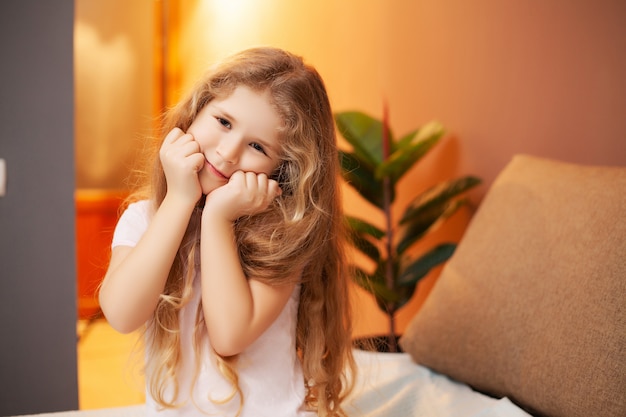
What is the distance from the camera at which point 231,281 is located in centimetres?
101

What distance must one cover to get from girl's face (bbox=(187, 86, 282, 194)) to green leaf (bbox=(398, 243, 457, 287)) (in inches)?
42.6

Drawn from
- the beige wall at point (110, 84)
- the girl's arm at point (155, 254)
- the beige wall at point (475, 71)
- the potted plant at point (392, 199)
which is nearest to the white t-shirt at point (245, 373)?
the girl's arm at point (155, 254)

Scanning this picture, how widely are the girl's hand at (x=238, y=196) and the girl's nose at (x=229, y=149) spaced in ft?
0.10

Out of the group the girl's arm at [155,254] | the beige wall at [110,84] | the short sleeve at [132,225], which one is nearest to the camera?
the girl's arm at [155,254]

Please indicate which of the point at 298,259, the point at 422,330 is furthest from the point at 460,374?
the point at 298,259

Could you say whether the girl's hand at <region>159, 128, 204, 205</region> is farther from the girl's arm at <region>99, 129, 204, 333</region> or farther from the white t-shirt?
the white t-shirt

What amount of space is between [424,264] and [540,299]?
79cm

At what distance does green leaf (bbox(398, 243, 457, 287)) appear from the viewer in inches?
79.6

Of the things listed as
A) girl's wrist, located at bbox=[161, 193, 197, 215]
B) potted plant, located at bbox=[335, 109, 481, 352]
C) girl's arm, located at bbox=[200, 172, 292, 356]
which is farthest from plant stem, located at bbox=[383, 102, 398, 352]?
girl's wrist, located at bbox=[161, 193, 197, 215]

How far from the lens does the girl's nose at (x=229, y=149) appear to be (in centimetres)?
103

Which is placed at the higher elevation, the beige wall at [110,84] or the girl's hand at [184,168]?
the girl's hand at [184,168]

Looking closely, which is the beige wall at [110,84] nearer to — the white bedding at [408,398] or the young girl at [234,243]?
the white bedding at [408,398]

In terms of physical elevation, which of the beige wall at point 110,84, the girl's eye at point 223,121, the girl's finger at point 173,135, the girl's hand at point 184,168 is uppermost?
the girl's eye at point 223,121

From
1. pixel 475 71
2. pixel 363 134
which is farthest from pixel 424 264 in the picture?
pixel 475 71
